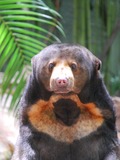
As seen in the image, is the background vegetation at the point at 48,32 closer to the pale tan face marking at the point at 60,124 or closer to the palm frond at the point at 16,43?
the palm frond at the point at 16,43

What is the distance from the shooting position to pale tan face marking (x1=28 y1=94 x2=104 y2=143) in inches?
72.1

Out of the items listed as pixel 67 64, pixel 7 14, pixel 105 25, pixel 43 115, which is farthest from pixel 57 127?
pixel 105 25

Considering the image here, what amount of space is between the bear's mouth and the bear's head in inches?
3.4

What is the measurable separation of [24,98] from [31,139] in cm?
15

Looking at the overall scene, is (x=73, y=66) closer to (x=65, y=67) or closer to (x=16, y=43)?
(x=65, y=67)

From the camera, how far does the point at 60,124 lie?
1842mm

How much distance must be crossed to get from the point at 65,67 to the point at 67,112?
0.69ft

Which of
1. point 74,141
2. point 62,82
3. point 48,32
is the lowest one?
point 74,141

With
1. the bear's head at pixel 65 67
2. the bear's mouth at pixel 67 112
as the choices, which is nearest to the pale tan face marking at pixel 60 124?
the bear's mouth at pixel 67 112

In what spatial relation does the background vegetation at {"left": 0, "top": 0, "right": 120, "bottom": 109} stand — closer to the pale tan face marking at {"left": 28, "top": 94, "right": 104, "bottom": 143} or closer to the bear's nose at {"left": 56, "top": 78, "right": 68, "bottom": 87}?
the pale tan face marking at {"left": 28, "top": 94, "right": 104, "bottom": 143}

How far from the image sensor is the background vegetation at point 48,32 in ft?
7.82

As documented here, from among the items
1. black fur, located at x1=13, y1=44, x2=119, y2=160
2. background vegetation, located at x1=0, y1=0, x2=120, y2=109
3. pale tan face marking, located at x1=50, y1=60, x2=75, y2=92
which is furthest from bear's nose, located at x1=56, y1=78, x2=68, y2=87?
background vegetation, located at x1=0, y1=0, x2=120, y2=109

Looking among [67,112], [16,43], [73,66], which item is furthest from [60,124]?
[16,43]

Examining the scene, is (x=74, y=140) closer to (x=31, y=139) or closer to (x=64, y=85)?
(x=31, y=139)
